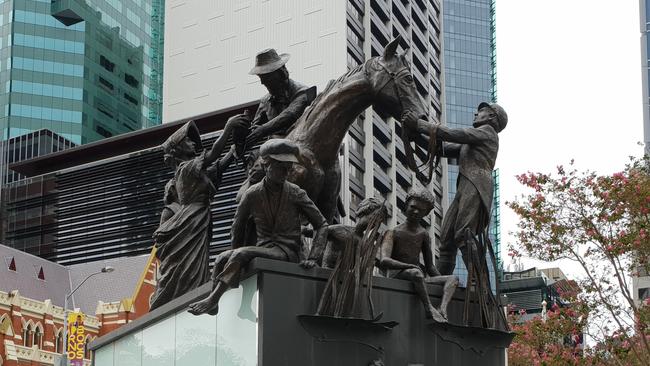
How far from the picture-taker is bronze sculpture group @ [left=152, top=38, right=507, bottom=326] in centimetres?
1042

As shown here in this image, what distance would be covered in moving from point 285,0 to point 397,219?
57.1 feet

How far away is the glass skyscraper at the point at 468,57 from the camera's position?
456 feet

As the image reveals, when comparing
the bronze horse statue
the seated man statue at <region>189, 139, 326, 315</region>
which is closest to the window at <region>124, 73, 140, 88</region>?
the bronze horse statue

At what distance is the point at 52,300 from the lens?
68.9 m

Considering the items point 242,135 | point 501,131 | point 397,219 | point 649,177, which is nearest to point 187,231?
point 242,135

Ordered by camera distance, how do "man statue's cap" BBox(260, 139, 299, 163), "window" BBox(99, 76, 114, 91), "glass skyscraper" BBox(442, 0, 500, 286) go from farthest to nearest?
"glass skyscraper" BBox(442, 0, 500, 286)
"window" BBox(99, 76, 114, 91)
"man statue's cap" BBox(260, 139, 299, 163)

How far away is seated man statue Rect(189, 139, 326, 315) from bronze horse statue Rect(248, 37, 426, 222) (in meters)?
0.89

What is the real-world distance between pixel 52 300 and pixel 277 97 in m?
59.4

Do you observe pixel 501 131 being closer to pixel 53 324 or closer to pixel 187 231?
pixel 187 231

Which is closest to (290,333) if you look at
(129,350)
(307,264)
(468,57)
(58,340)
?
(307,264)

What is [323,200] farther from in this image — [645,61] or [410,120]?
[645,61]

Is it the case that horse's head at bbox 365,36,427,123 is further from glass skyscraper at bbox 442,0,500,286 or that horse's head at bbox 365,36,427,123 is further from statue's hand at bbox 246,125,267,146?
glass skyscraper at bbox 442,0,500,286

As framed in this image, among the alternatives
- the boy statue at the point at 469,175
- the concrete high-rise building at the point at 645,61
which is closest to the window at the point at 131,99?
the concrete high-rise building at the point at 645,61

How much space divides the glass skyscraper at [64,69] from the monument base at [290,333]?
9329 centimetres
